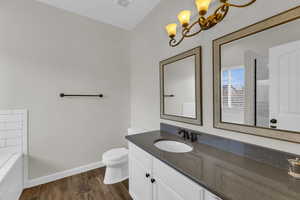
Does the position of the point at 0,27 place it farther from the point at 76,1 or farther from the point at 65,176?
the point at 65,176

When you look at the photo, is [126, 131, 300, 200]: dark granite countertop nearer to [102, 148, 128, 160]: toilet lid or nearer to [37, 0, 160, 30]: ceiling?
[102, 148, 128, 160]: toilet lid

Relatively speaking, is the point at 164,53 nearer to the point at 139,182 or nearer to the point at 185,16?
the point at 185,16

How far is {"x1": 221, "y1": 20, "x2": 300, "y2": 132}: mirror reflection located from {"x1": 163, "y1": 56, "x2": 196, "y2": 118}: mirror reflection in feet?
1.08

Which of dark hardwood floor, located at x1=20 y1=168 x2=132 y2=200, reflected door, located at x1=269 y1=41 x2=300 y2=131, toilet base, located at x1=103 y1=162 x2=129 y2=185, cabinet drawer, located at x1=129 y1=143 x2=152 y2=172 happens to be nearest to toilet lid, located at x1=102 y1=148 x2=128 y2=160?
toilet base, located at x1=103 y1=162 x2=129 y2=185

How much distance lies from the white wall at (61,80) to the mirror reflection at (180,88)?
3.84 feet

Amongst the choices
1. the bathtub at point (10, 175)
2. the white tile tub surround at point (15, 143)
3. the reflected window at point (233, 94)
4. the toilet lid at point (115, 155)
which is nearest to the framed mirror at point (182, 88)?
the reflected window at point (233, 94)

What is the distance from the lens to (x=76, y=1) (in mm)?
1956

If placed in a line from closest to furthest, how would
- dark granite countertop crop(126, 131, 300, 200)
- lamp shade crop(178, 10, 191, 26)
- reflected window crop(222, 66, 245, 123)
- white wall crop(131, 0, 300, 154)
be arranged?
dark granite countertop crop(126, 131, 300, 200), white wall crop(131, 0, 300, 154), reflected window crop(222, 66, 245, 123), lamp shade crop(178, 10, 191, 26)

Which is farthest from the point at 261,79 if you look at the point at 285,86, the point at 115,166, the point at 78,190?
the point at 78,190

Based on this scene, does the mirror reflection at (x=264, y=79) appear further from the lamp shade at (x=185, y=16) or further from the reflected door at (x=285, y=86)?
the lamp shade at (x=185, y=16)

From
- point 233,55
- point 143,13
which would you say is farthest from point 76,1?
point 233,55

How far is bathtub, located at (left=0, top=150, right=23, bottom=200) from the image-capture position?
1.30 metres

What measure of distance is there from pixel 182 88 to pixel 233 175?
990mm

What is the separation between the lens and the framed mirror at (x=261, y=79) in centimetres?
80
